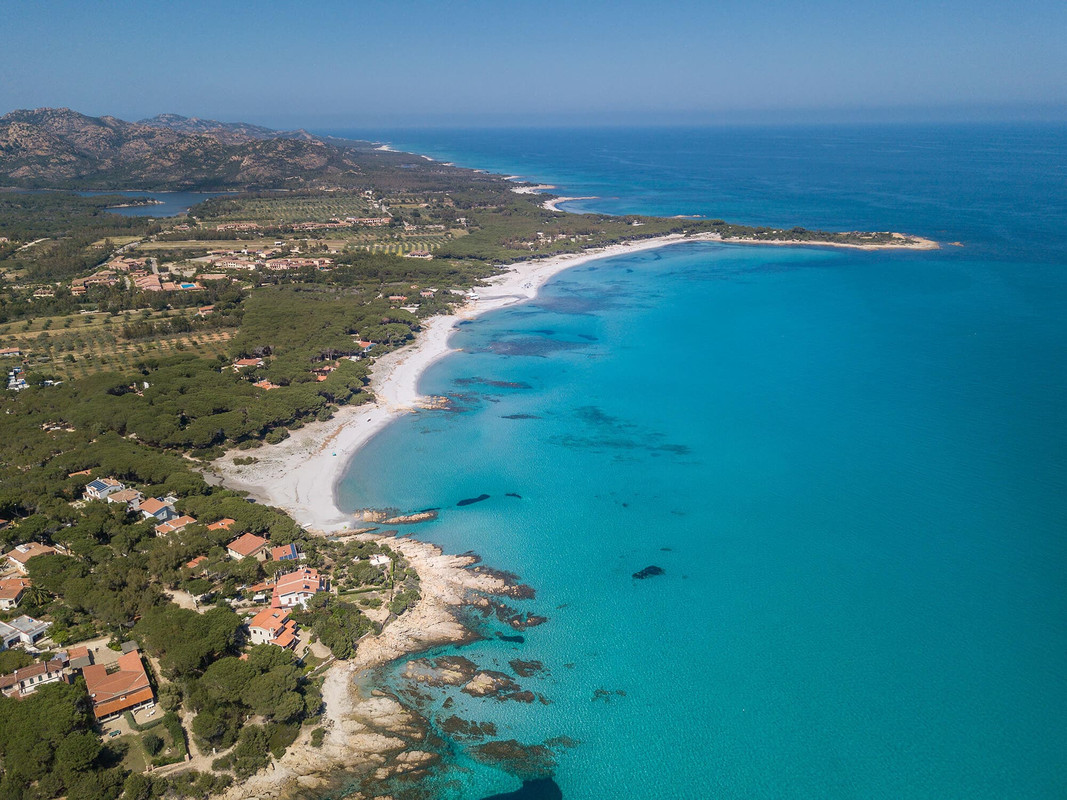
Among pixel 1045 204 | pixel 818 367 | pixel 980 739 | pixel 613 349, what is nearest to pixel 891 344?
pixel 818 367

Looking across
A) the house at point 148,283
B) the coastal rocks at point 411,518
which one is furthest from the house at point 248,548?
the house at point 148,283

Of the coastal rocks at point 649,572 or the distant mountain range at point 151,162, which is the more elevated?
the distant mountain range at point 151,162

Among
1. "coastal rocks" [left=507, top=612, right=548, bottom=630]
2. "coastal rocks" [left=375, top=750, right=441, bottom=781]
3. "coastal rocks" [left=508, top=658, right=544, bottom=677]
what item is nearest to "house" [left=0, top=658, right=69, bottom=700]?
"coastal rocks" [left=375, top=750, right=441, bottom=781]

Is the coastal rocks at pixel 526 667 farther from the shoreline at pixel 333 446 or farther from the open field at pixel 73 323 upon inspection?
the open field at pixel 73 323

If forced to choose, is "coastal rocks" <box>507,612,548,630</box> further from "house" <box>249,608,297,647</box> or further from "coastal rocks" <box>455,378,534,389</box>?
"coastal rocks" <box>455,378,534,389</box>

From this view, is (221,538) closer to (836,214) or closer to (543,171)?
(836,214)

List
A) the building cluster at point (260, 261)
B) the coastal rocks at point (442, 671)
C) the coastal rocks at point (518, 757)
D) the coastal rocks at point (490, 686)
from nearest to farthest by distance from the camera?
1. the coastal rocks at point (518, 757)
2. the coastal rocks at point (490, 686)
3. the coastal rocks at point (442, 671)
4. the building cluster at point (260, 261)
